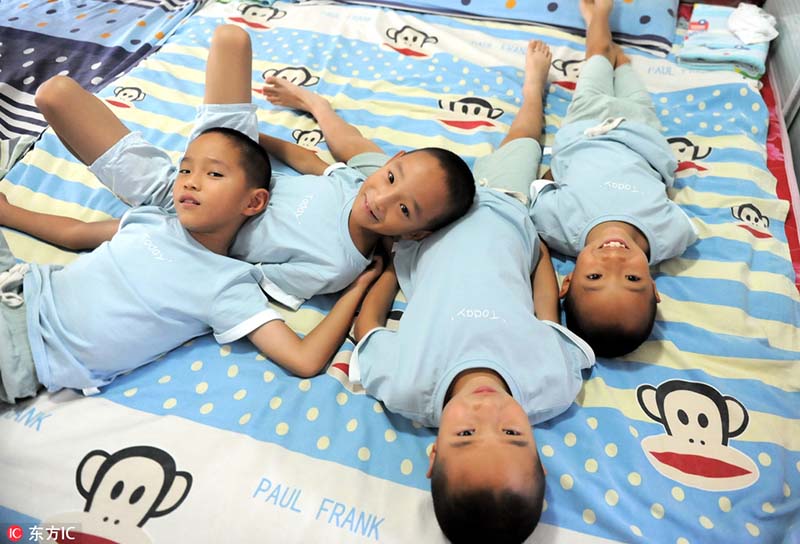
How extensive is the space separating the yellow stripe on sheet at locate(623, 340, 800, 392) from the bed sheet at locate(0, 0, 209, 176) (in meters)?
1.67

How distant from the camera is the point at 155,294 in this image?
1.07 metres

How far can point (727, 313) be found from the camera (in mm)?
1148

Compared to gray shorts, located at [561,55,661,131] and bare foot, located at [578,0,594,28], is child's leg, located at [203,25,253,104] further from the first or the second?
bare foot, located at [578,0,594,28]

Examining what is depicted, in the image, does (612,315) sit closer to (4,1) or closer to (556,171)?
(556,171)

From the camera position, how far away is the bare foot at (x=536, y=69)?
1.67 meters

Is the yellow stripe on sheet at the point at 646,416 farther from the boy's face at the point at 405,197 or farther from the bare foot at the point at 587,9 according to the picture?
the bare foot at the point at 587,9

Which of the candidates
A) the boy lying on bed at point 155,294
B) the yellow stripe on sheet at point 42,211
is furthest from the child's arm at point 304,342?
the yellow stripe on sheet at point 42,211

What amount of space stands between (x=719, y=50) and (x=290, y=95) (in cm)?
148

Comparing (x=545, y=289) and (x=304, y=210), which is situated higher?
(x=304, y=210)

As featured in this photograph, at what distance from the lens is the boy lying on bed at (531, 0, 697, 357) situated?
1077 mm

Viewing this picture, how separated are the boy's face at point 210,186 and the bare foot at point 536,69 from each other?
0.99 metres

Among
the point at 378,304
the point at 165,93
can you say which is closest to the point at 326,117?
the point at 165,93

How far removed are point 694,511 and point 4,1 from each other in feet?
9.57

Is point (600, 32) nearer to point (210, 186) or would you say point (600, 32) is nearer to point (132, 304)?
point (210, 186)
